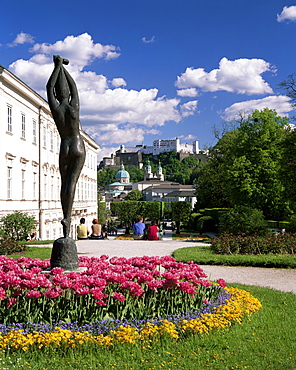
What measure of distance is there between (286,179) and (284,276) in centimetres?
1600

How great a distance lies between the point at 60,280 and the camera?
5980 millimetres

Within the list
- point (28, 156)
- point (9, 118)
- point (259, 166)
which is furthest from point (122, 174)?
point (9, 118)

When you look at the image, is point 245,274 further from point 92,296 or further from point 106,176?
point 106,176

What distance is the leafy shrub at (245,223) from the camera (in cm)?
1702

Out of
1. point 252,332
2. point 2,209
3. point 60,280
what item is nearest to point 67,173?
point 60,280

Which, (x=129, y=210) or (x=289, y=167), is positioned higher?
(x=289, y=167)

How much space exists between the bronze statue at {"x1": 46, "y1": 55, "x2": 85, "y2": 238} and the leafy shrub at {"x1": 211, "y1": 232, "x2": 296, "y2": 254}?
8.37 m

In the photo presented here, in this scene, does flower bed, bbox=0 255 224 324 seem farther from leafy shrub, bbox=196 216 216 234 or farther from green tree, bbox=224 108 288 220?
leafy shrub, bbox=196 216 216 234

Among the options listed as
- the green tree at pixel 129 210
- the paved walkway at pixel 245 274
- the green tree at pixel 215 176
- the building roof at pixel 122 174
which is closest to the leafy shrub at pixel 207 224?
the green tree at pixel 129 210

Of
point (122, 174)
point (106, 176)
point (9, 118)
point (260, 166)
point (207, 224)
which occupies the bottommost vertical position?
point (207, 224)

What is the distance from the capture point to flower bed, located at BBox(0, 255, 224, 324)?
18.5 ft

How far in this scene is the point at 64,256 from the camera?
24.7ft

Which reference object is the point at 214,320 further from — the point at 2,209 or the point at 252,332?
the point at 2,209

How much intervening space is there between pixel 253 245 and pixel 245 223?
1995 mm
